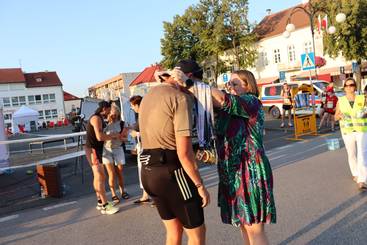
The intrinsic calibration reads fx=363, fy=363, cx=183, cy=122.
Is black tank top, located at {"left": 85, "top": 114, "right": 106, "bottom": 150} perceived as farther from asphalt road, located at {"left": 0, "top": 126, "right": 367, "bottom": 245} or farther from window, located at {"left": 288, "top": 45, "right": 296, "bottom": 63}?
window, located at {"left": 288, "top": 45, "right": 296, "bottom": 63}

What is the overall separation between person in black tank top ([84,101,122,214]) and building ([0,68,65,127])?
220ft

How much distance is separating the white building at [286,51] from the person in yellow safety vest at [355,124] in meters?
29.2

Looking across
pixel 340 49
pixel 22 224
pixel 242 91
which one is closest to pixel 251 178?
pixel 242 91

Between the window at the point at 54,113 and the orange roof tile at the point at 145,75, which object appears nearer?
the orange roof tile at the point at 145,75

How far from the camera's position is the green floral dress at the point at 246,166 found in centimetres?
268

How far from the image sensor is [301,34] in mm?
37969

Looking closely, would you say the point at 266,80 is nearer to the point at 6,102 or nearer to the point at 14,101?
the point at 14,101

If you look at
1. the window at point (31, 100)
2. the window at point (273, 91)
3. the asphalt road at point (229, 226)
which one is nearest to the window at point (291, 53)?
the window at point (273, 91)

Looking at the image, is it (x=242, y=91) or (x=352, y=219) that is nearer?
(x=242, y=91)

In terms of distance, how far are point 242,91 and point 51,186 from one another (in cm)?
524

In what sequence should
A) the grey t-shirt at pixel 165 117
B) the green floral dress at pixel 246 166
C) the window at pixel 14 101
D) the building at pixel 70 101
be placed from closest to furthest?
the grey t-shirt at pixel 165 117, the green floral dress at pixel 246 166, the window at pixel 14 101, the building at pixel 70 101

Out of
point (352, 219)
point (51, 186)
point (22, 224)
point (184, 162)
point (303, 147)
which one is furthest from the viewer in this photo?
point (303, 147)

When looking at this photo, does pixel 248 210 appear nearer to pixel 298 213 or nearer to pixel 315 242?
pixel 315 242

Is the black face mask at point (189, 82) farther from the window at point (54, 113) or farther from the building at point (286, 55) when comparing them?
the window at point (54, 113)
